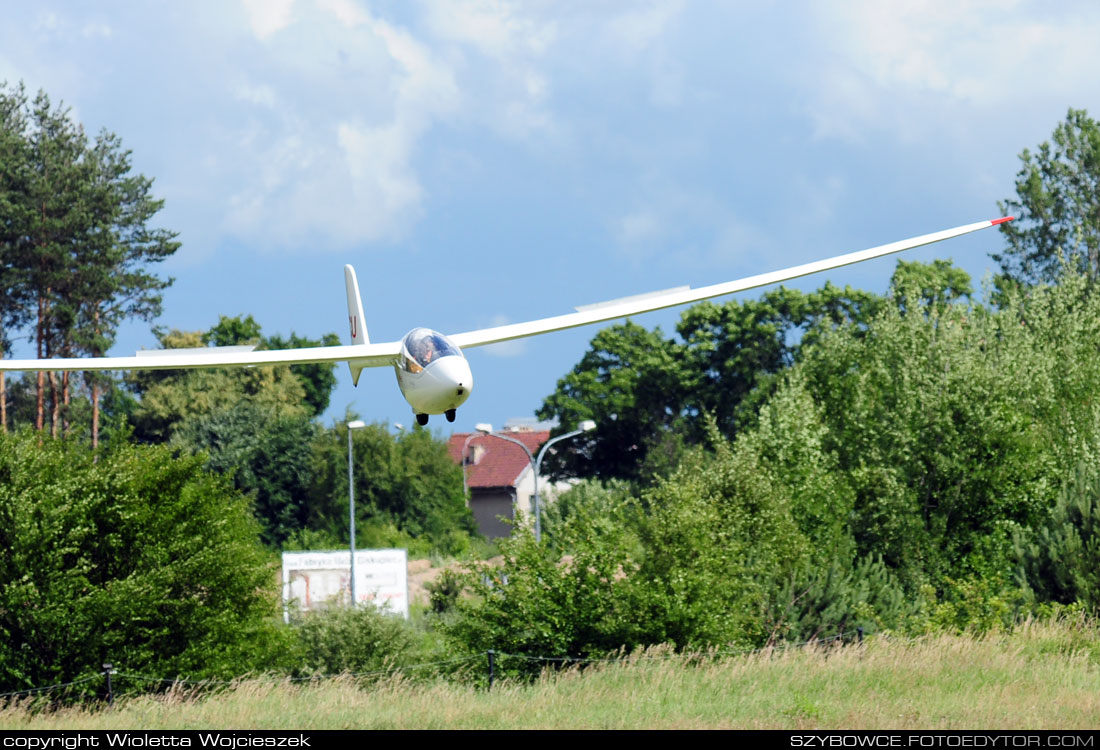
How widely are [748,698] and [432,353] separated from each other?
20.5 feet

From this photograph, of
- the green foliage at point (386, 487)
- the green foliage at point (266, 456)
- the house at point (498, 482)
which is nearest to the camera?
the green foliage at point (386, 487)

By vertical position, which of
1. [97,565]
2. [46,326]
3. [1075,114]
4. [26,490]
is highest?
[1075,114]

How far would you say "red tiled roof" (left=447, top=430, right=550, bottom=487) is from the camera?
93500 millimetres

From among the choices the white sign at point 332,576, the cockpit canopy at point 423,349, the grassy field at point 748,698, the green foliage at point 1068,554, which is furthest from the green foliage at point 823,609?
the white sign at point 332,576

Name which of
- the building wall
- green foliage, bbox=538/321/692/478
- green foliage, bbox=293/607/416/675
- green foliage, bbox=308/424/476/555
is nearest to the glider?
green foliage, bbox=293/607/416/675

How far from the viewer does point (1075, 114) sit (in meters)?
60.2

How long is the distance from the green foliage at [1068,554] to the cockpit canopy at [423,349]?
17.2 meters

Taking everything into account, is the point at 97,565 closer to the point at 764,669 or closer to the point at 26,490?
the point at 26,490

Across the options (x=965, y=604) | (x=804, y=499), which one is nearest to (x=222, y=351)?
(x=965, y=604)

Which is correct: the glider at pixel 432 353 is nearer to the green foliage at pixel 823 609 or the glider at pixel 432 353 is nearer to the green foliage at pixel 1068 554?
the green foliage at pixel 823 609

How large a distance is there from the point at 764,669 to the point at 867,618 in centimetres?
896

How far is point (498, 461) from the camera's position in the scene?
9694cm

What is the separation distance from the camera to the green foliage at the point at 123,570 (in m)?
24.4

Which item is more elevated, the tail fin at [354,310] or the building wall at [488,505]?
the tail fin at [354,310]
